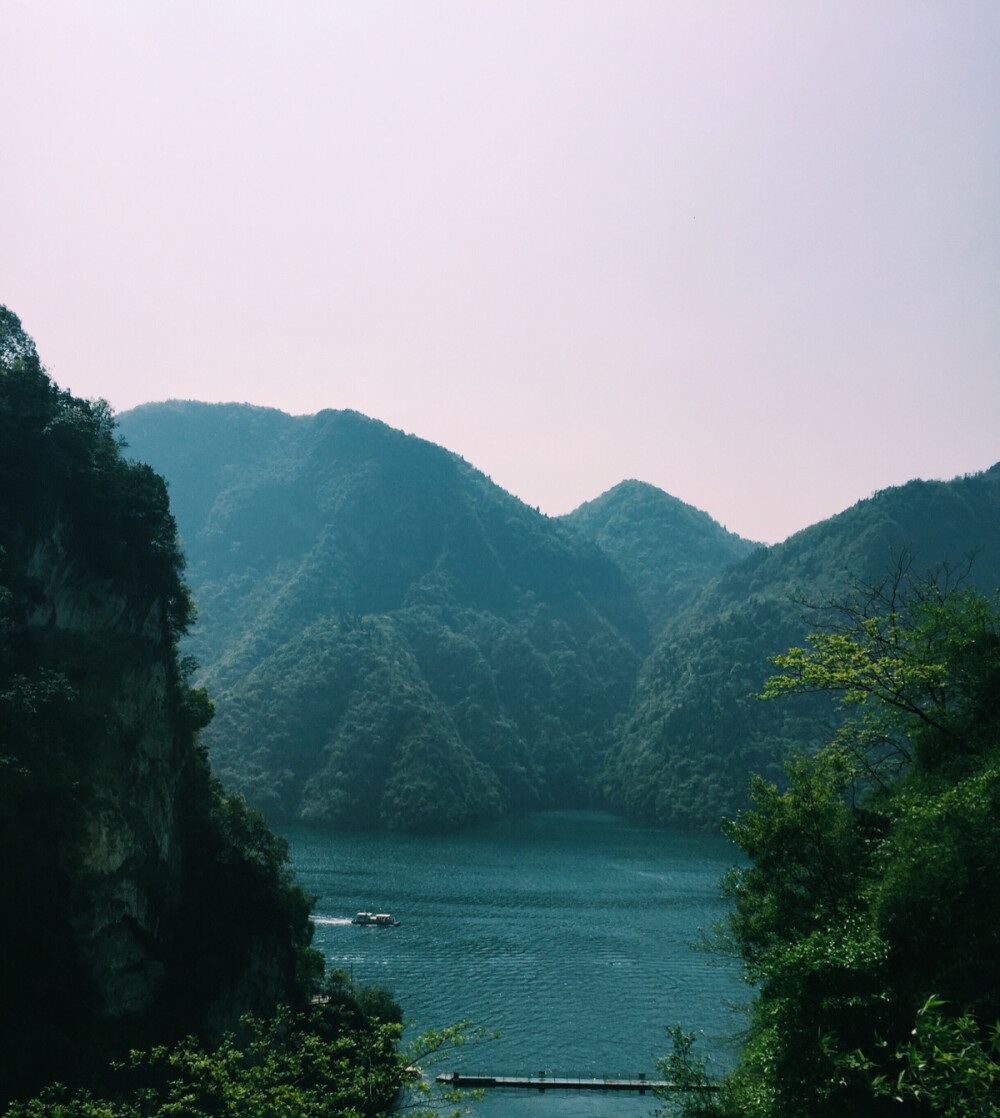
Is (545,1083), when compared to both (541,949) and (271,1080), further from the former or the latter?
(271,1080)

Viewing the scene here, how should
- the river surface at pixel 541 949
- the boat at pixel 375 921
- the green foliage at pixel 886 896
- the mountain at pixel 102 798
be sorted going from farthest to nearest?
the boat at pixel 375 921
the river surface at pixel 541 949
the mountain at pixel 102 798
the green foliage at pixel 886 896

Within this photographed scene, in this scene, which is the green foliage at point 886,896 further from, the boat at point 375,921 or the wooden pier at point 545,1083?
the boat at point 375,921

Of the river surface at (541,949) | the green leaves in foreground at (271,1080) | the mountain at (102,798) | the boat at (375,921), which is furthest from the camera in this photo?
the boat at (375,921)

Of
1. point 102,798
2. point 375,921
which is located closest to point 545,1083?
point 102,798

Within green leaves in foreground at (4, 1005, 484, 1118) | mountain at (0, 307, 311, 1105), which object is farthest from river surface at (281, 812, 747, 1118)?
mountain at (0, 307, 311, 1105)

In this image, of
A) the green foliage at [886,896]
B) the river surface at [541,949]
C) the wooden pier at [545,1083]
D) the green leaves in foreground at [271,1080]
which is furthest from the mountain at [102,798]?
the green foliage at [886,896]

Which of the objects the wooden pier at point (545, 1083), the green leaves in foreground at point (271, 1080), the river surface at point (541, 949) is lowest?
the river surface at point (541, 949)

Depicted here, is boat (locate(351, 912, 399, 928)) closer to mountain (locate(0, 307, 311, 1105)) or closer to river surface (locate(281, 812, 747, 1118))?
river surface (locate(281, 812, 747, 1118))

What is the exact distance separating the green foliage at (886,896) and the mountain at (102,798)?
2988 centimetres

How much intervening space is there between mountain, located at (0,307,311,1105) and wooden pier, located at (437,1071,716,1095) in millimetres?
13424

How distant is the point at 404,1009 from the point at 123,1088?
37.0 meters

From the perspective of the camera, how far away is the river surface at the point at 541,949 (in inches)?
2584

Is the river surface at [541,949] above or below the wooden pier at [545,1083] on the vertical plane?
below

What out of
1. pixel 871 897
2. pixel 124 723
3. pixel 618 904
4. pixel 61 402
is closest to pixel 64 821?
→ pixel 124 723
